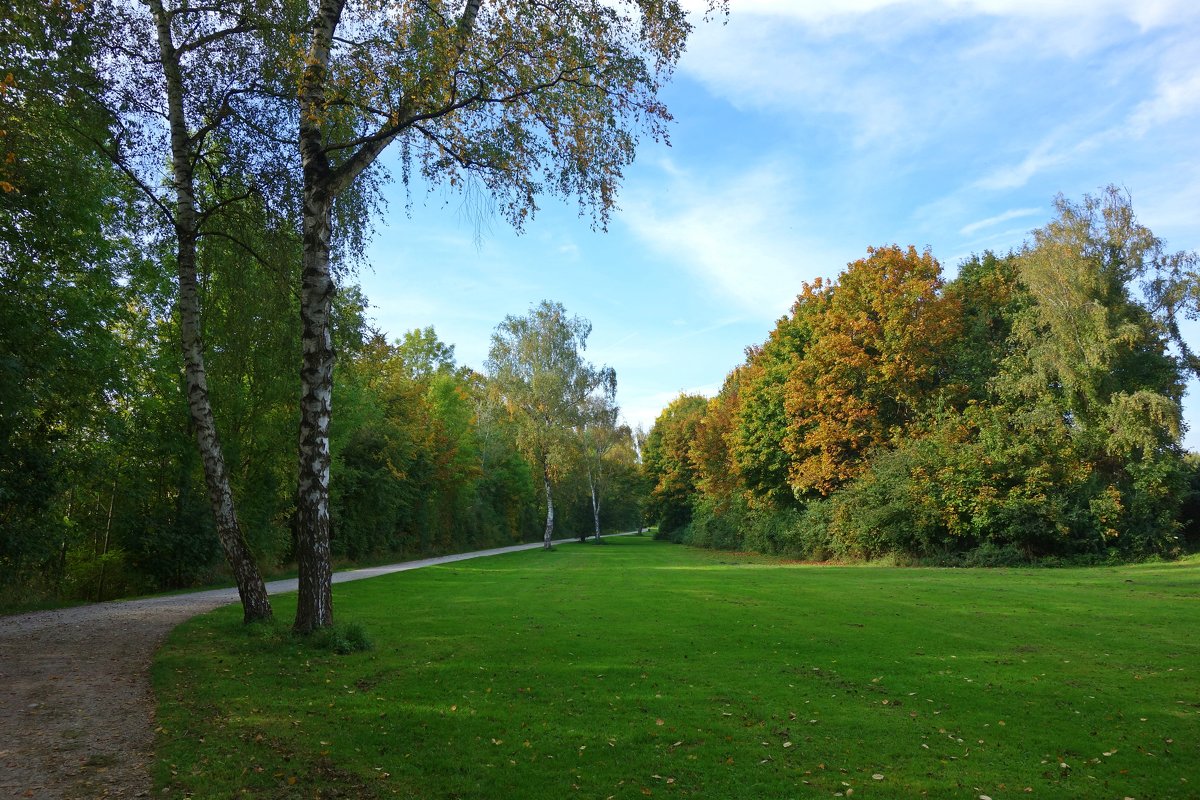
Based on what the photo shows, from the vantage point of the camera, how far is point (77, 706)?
7.06m

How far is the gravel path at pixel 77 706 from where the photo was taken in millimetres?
5129

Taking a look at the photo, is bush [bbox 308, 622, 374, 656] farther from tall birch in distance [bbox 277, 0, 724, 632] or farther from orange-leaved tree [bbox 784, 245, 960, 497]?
orange-leaved tree [bbox 784, 245, 960, 497]

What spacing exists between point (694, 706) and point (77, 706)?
6650 millimetres

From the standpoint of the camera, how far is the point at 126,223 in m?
13.8

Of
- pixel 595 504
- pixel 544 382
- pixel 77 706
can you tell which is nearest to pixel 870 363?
pixel 544 382

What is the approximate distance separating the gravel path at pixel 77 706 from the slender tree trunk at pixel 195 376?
158cm

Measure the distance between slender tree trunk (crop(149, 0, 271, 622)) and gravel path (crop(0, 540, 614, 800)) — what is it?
1584mm

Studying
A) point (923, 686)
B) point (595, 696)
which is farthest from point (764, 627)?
point (595, 696)

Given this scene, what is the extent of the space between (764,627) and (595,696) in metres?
5.65

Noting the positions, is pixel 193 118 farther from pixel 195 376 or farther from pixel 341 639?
pixel 341 639

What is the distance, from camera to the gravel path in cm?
513

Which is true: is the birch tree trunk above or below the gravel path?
above

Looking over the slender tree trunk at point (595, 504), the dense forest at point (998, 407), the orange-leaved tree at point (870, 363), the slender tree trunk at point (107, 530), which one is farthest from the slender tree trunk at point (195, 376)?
the slender tree trunk at point (595, 504)

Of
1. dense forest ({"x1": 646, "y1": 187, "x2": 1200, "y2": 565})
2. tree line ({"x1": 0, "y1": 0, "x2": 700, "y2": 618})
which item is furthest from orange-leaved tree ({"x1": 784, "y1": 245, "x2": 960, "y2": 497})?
tree line ({"x1": 0, "y1": 0, "x2": 700, "y2": 618})
